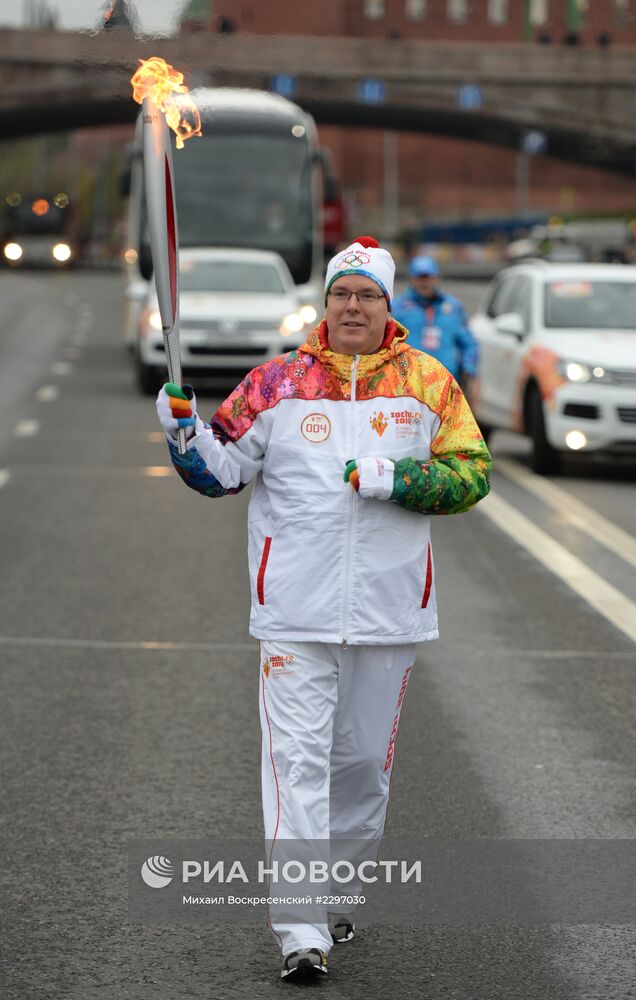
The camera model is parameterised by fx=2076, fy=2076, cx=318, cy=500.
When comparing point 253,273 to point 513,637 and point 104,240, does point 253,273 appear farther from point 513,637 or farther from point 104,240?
point 104,240

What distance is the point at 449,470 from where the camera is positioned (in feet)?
16.0

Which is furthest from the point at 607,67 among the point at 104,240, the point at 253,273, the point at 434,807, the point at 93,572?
the point at 434,807

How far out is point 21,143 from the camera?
86.6m

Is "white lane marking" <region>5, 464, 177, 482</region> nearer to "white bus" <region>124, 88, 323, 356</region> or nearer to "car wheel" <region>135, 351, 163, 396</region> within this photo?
"car wheel" <region>135, 351, 163, 396</region>

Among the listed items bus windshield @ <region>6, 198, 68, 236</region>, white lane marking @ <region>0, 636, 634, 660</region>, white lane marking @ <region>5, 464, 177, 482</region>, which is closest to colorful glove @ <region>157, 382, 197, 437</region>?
white lane marking @ <region>0, 636, 634, 660</region>

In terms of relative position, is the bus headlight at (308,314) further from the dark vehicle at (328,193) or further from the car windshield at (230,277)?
the dark vehicle at (328,193)

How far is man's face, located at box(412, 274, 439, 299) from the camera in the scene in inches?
551

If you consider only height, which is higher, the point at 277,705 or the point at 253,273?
the point at 277,705

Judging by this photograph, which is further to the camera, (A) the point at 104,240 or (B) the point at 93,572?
(A) the point at 104,240

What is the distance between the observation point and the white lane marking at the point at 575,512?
12810mm

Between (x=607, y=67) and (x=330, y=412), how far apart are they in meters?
70.0

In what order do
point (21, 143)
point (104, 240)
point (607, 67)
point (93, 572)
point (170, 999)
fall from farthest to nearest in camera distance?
point (104, 240) → point (21, 143) → point (607, 67) → point (93, 572) → point (170, 999)

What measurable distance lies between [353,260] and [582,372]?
11497 mm

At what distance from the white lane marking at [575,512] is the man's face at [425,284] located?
1789 millimetres
